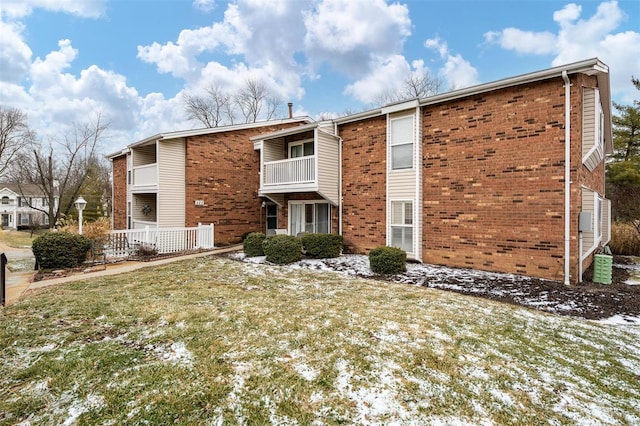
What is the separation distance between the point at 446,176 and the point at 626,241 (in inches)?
393

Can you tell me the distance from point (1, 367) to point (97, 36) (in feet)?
49.7

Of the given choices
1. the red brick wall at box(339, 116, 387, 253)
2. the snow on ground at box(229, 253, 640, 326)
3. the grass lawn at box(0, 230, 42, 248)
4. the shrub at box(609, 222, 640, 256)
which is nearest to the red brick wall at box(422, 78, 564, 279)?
the snow on ground at box(229, 253, 640, 326)

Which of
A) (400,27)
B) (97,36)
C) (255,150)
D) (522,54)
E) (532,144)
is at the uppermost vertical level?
(400,27)

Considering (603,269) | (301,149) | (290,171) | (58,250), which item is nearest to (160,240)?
(58,250)

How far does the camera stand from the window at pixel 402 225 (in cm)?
1091

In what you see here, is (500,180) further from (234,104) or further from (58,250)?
(234,104)

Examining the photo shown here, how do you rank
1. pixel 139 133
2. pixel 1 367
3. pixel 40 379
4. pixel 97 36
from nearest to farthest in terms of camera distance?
1. pixel 40 379
2. pixel 1 367
3. pixel 97 36
4. pixel 139 133

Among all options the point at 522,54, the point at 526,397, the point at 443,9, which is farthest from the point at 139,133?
the point at 526,397

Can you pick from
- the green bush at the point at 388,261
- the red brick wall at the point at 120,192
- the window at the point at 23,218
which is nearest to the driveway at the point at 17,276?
the red brick wall at the point at 120,192

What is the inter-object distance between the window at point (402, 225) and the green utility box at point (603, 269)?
4739 millimetres

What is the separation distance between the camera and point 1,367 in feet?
12.5

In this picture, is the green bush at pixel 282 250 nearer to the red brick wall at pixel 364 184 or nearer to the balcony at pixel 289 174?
the red brick wall at pixel 364 184

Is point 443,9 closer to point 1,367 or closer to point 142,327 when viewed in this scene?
point 142,327

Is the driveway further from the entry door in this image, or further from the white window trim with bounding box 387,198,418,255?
the white window trim with bounding box 387,198,418,255
